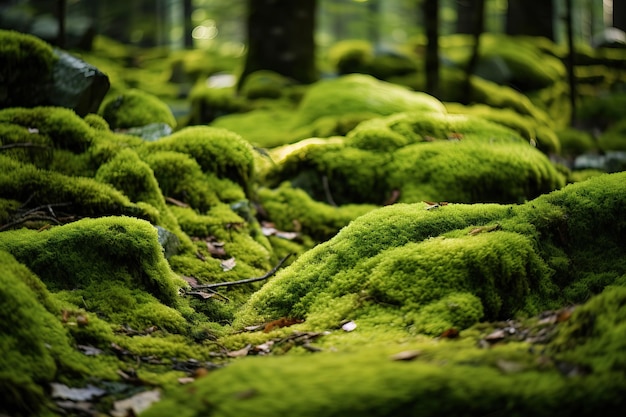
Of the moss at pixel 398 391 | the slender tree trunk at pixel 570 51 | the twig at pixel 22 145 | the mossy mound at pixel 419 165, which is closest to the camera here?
the moss at pixel 398 391

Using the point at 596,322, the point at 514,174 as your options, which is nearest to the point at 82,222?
the point at 596,322

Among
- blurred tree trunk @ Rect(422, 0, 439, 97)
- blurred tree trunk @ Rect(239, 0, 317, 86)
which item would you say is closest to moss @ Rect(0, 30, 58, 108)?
blurred tree trunk @ Rect(239, 0, 317, 86)

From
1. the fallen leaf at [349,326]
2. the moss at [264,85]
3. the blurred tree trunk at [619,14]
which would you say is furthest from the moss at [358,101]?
the blurred tree trunk at [619,14]

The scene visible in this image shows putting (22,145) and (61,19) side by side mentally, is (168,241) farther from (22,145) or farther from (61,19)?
(61,19)

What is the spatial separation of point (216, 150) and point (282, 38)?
5.61 meters

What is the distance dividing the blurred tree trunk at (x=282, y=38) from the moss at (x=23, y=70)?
529 cm

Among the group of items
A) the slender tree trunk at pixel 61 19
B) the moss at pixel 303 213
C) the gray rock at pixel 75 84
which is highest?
the slender tree trunk at pixel 61 19

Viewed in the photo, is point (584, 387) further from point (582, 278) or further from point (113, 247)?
point (113, 247)

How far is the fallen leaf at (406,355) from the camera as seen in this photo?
2.28m

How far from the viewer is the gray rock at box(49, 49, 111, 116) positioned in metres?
5.34

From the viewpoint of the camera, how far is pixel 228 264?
449cm

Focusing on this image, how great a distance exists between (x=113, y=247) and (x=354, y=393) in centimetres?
213

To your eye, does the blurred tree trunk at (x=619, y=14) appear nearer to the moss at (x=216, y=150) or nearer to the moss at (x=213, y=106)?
the moss at (x=213, y=106)

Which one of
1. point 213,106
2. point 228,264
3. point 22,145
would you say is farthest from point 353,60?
point 22,145
